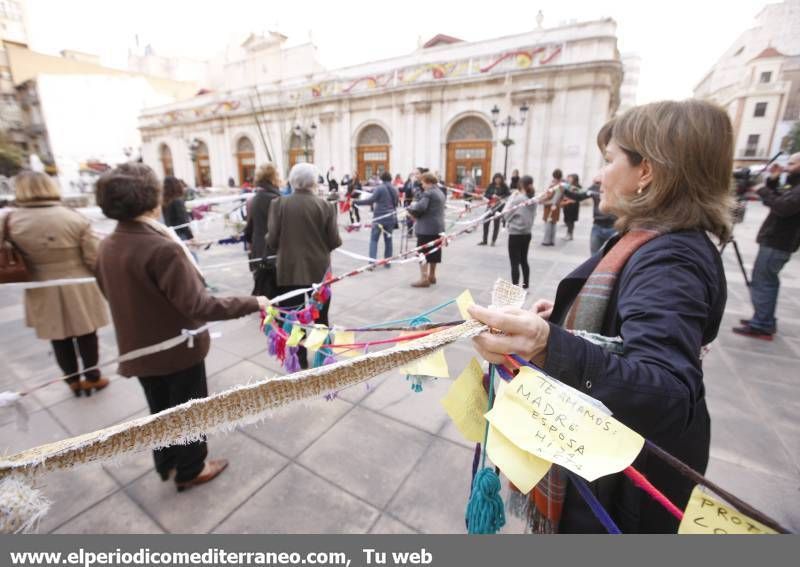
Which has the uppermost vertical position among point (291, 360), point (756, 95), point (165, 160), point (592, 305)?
point (756, 95)

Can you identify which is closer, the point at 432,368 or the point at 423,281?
the point at 432,368

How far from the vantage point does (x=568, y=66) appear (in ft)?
60.3

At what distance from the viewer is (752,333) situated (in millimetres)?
4199

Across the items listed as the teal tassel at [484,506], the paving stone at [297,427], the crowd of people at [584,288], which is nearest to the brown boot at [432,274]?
the crowd of people at [584,288]

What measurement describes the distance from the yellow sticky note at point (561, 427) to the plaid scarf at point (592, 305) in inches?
15.2

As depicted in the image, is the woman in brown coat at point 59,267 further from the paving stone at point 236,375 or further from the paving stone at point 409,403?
the paving stone at point 409,403

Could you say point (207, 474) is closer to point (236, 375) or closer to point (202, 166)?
point (236, 375)

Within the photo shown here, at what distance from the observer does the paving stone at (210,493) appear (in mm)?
2002

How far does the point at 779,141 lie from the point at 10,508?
58.3 meters

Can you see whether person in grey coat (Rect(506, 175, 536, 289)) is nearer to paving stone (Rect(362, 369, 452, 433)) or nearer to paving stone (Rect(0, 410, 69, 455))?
paving stone (Rect(362, 369, 452, 433))

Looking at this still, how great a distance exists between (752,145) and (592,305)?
58597mm

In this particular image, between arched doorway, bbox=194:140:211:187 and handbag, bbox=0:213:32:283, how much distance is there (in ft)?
124

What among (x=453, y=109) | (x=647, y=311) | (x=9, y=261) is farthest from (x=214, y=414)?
(x=453, y=109)
